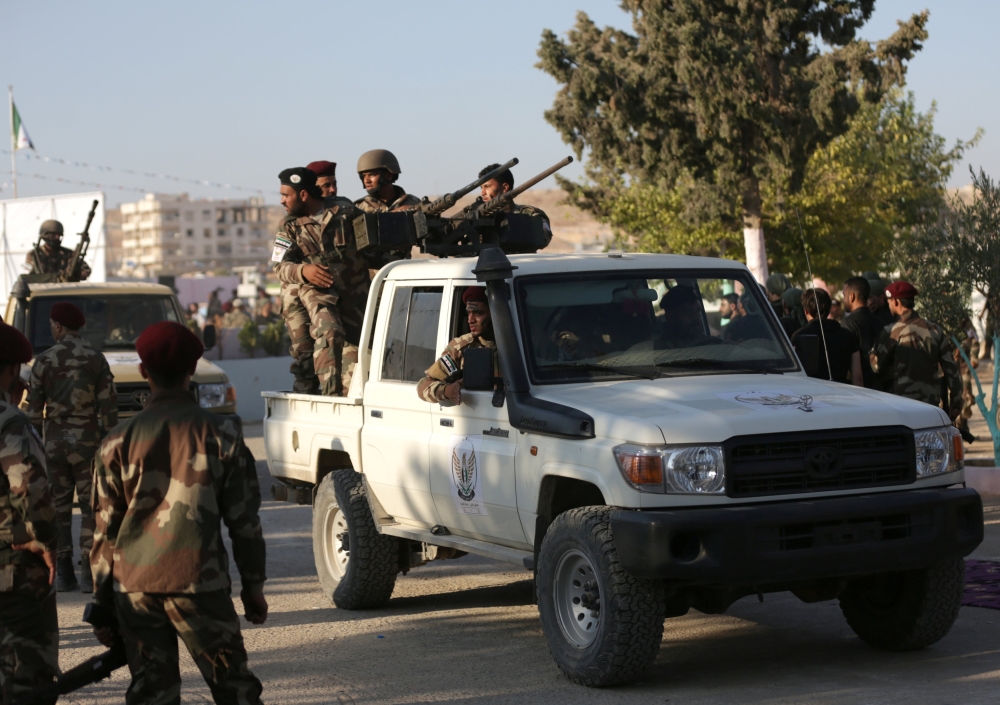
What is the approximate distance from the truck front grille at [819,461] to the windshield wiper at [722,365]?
1013mm

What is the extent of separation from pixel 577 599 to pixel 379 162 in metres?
4.87

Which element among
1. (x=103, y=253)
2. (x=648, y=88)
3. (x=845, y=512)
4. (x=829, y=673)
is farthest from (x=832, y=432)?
(x=103, y=253)

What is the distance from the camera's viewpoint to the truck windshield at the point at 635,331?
6.76m

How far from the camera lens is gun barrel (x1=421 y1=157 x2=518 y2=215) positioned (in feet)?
28.2

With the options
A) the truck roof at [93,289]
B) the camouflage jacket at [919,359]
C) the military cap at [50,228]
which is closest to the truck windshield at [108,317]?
the truck roof at [93,289]

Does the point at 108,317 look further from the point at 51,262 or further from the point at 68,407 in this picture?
the point at 68,407

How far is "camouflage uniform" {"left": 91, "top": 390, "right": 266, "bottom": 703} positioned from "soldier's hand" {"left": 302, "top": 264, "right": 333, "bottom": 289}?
16.7 feet

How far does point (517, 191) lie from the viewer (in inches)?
328

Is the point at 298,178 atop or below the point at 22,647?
atop

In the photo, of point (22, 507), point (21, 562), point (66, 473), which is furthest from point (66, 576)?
point (22, 507)

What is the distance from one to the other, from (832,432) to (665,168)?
25.5 meters

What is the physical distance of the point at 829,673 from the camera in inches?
247

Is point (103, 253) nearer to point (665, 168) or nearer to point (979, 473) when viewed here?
→ point (665, 168)

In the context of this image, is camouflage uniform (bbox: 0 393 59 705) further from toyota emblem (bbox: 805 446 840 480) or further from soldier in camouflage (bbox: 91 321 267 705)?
toyota emblem (bbox: 805 446 840 480)
